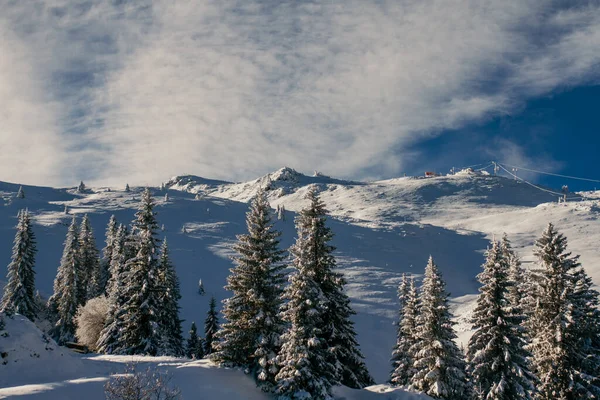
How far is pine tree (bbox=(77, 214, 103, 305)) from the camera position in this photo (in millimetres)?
51969

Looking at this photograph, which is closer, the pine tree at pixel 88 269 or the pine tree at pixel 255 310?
the pine tree at pixel 255 310

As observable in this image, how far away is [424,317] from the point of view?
94.6ft

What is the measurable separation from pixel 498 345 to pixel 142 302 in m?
24.6

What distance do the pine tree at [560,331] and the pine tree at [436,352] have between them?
5116 millimetres

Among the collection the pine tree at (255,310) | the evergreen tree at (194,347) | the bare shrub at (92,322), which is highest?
the pine tree at (255,310)

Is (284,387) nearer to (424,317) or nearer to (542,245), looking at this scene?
(424,317)

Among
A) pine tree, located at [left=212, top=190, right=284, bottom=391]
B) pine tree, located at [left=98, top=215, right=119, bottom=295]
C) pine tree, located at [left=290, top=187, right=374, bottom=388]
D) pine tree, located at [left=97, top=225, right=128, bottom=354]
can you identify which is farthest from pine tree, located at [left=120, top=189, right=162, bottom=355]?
pine tree, located at [left=98, top=215, right=119, bottom=295]

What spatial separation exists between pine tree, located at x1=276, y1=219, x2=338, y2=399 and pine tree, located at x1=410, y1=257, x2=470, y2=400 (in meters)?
7.89

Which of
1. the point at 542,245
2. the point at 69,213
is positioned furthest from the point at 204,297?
the point at 69,213

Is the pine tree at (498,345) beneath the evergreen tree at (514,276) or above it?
beneath

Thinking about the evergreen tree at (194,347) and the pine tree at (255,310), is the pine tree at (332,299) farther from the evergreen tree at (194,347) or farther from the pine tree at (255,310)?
the evergreen tree at (194,347)

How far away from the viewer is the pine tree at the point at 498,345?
25703mm

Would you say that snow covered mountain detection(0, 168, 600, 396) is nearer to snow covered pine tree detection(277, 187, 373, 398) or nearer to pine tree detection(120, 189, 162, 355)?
snow covered pine tree detection(277, 187, 373, 398)

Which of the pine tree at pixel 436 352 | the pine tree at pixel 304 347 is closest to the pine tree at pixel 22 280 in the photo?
the pine tree at pixel 304 347
